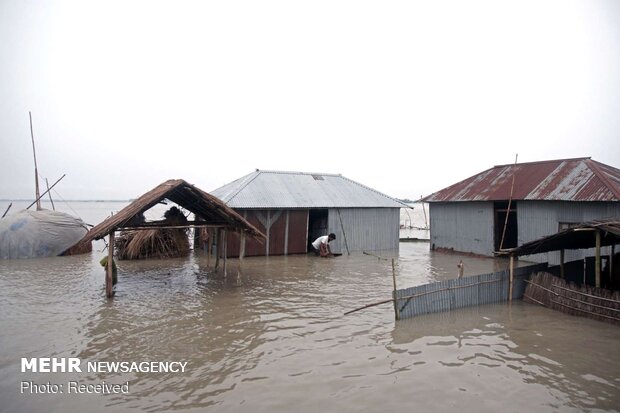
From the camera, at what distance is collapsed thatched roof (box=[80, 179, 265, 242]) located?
1053 cm

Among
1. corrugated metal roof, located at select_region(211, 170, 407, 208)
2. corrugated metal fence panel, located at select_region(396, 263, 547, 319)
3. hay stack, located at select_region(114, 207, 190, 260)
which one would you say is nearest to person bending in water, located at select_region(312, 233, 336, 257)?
corrugated metal roof, located at select_region(211, 170, 407, 208)

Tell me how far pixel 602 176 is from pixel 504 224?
16.1 feet

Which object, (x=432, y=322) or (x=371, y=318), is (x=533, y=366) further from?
(x=371, y=318)

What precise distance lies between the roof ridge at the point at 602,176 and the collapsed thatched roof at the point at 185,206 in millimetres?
12502

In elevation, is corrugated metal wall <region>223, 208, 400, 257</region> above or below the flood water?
above

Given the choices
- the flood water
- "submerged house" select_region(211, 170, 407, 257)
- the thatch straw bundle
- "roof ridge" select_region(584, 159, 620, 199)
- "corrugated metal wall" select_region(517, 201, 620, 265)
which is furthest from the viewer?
"submerged house" select_region(211, 170, 407, 257)

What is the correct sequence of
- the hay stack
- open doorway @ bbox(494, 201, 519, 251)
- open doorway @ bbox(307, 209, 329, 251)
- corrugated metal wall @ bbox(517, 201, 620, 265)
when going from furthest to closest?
open doorway @ bbox(307, 209, 329, 251)
open doorway @ bbox(494, 201, 519, 251)
the hay stack
corrugated metal wall @ bbox(517, 201, 620, 265)

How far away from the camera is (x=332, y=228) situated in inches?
786

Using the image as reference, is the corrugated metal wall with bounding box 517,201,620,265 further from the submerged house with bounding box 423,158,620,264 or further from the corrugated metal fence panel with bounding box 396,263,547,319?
the corrugated metal fence panel with bounding box 396,263,547,319

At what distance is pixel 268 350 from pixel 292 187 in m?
14.2

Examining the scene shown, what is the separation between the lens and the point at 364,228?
20.8 m

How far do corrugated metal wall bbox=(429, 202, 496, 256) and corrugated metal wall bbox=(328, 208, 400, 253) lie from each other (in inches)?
87.3

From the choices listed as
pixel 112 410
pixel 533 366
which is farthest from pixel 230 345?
pixel 533 366

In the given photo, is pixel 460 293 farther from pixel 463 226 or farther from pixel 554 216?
pixel 463 226
